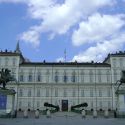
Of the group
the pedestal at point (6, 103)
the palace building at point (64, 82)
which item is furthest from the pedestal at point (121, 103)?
the palace building at point (64, 82)

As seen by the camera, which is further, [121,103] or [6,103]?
[121,103]

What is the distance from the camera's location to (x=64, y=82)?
9206 cm

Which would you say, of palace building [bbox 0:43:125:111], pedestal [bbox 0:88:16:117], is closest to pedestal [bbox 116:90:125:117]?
pedestal [bbox 0:88:16:117]

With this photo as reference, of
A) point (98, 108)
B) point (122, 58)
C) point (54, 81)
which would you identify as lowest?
point (98, 108)

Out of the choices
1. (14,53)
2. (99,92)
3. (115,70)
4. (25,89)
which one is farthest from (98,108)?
(14,53)

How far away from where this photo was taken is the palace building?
90688 mm

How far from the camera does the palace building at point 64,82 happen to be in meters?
90.7

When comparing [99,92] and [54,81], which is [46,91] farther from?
[99,92]

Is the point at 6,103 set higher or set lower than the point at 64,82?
lower

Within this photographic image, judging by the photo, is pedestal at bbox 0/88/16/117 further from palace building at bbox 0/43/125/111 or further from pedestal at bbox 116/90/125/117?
palace building at bbox 0/43/125/111

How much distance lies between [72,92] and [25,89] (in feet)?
43.7

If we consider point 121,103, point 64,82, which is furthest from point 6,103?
point 64,82

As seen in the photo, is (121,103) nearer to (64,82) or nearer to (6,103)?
(6,103)

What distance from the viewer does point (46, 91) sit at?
300 ft
